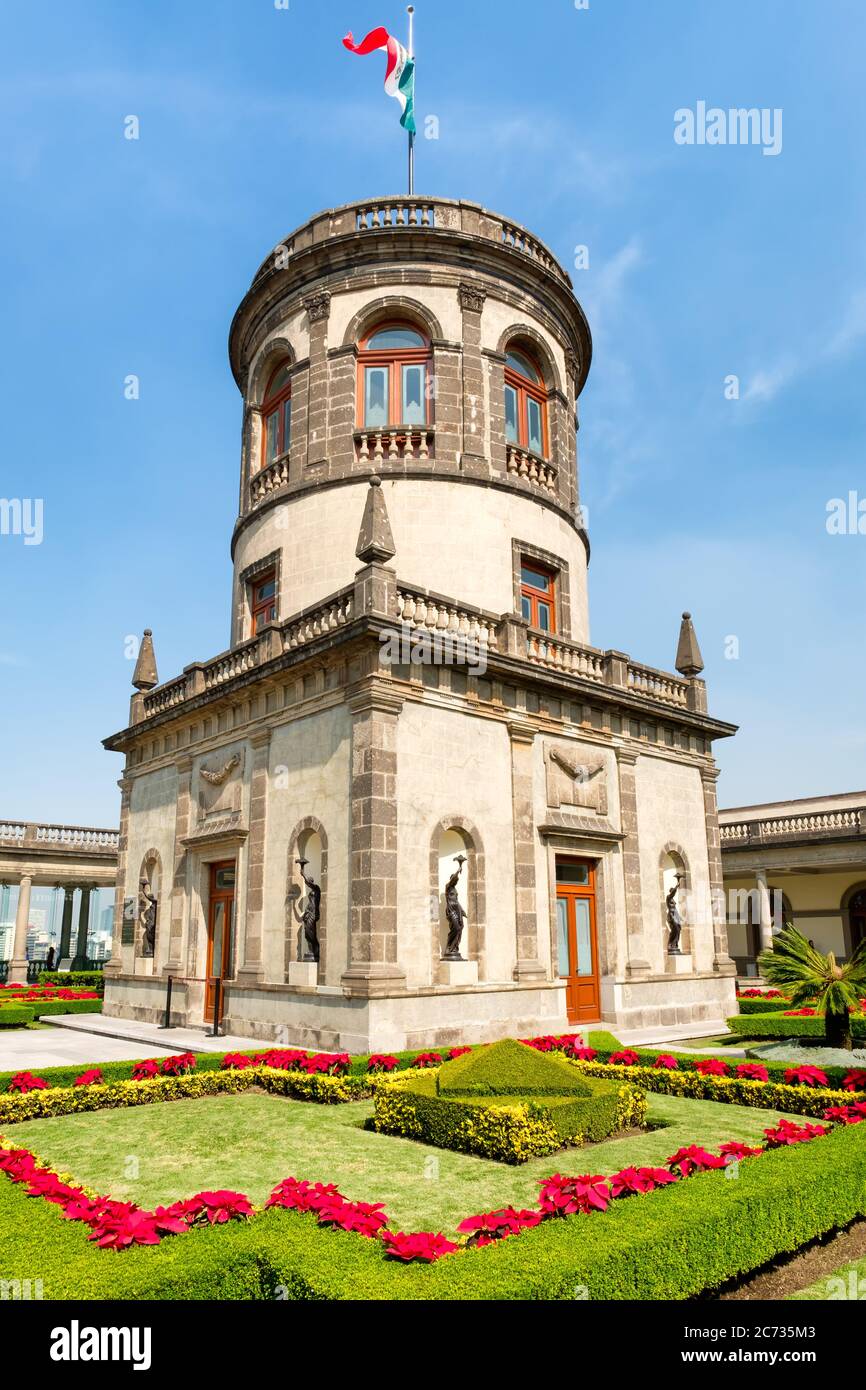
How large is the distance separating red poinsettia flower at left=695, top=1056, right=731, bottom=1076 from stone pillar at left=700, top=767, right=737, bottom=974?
411 inches

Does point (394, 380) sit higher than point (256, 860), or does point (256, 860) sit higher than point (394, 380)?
point (394, 380)

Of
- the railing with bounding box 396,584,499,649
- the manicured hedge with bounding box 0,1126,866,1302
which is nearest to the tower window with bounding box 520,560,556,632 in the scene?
the railing with bounding box 396,584,499,649

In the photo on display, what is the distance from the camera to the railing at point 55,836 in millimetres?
43281

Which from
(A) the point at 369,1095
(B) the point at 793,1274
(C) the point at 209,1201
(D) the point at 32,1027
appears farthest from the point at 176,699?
(B) the point at 793,1274

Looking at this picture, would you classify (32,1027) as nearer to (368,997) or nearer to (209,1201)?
(368,997)

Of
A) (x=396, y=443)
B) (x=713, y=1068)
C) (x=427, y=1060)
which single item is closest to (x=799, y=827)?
(x=396, y=443)

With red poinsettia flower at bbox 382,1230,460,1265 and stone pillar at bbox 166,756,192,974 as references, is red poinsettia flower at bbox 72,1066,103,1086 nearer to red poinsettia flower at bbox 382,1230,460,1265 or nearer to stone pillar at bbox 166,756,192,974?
stone pillar at bbox 166,756,192,974

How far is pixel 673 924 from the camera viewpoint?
23109mm

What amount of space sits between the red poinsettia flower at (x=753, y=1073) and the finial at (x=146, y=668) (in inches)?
737

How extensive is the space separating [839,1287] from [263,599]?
20.1 metres

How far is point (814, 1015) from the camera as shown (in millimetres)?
21672

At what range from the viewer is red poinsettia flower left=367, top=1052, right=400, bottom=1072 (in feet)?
47.3

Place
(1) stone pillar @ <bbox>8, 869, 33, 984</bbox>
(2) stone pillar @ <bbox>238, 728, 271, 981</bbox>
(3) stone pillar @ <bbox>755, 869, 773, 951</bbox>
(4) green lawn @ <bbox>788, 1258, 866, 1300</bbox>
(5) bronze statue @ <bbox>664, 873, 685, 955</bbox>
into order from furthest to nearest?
1. (1) stone pillar @ <bbox>8, 869, 33, 984</bbox>
2. (3) stone pillar @ <bbox>755, 869, 773, 951</bbox>
3. (5) bronze statue @ <bbox>664, 873, 685, 955</bbox>
4. (2) stone pillar @ <bbox>238, 728, 271, 981</bbox>
5. (4) green lawn @ <bbox>788, 1258, 866, 1300</bbox>

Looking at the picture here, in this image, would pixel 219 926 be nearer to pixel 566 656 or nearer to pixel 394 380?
pixel 566 656
